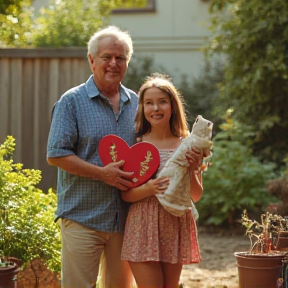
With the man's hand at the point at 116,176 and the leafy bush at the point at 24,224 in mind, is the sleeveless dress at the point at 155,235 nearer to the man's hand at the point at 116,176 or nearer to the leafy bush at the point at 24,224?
the man's hand at the point at 116,176

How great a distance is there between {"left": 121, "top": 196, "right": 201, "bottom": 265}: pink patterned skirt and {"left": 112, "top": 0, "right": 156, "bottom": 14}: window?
37.4 ft

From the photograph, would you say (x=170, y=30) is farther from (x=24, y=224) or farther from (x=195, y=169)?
(x=195, y=169)

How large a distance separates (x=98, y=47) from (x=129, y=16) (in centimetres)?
1131

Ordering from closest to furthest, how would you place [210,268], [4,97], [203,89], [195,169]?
[195,169], [210,268], [4,97], [203,89]

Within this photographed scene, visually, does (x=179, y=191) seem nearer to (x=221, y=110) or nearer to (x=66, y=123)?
(x=66, y=123)

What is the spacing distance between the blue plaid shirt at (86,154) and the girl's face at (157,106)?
0.22 metres

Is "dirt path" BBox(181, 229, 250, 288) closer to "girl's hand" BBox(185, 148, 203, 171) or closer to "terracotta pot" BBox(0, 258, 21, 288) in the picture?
"terracotta pot" BBox(0, 258, 21, 288)

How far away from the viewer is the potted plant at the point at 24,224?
5.30 meters

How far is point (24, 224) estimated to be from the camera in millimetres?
5406

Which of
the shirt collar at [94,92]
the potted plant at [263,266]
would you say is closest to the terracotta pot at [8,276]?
the shirt collar at [94,92]

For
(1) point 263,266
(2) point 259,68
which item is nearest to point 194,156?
(1) point 263,266

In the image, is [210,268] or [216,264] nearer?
[210,268]

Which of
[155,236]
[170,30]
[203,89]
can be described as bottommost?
[155,236]

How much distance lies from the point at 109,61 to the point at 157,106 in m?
0.37
